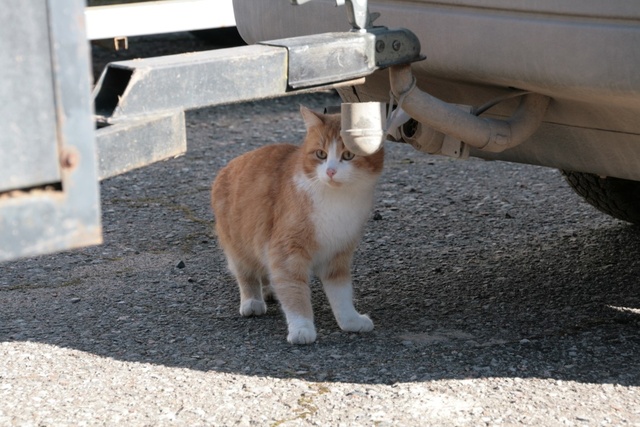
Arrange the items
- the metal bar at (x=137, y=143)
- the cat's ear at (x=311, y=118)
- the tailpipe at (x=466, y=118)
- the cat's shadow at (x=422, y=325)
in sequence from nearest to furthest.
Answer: the metal bar at (x=137, y=143), the tailpipe at (x=466, y=118), the cat's shadow at (x=422, y=325), the cat's ear at (x=311, y=118)

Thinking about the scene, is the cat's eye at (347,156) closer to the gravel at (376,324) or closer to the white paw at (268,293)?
the gravel at (376,324)

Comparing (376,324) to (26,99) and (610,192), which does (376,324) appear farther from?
(26,99)

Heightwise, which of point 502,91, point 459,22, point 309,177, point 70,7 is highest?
point 70,7

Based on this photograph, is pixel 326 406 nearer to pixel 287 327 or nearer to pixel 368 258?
pixel 287 327

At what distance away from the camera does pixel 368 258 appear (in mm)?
3979

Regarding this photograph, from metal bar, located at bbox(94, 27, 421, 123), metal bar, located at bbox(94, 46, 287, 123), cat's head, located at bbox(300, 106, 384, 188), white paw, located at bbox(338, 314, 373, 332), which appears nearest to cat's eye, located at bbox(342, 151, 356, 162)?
cat's head, located at bbox(300, 106, 384, 188)

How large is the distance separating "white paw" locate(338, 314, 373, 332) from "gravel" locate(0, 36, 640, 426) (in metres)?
0.03

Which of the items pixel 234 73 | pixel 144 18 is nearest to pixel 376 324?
pixel 234 73

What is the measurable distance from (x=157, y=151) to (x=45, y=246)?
1.24ft

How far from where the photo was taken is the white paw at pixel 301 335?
122 inches

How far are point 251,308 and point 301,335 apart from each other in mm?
401

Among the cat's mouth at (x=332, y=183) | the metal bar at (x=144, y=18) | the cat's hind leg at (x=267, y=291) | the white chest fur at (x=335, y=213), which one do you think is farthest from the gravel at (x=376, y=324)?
the metal bar at (x=144, y=18)

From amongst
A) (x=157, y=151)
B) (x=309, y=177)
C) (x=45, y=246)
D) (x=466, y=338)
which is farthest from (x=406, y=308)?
(x=45, y=246)

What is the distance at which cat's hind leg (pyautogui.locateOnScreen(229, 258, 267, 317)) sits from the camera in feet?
11.4
